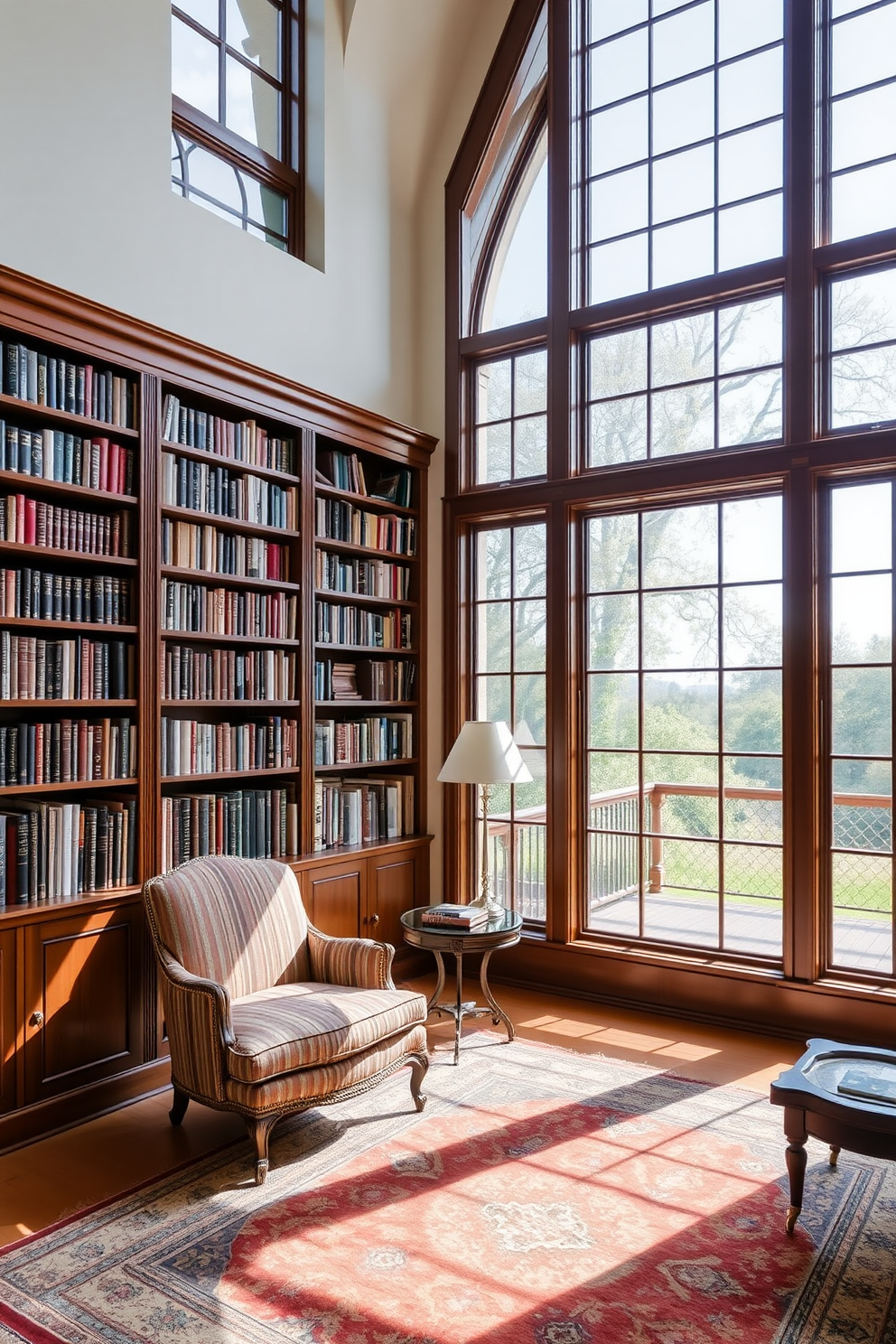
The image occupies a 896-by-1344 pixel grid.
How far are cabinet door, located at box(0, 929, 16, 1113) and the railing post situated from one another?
287 centimetres

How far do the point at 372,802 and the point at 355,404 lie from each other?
206cm

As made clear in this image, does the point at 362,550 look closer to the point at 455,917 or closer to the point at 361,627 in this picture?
the point at 361,627

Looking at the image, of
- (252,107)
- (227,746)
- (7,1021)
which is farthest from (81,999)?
(252,107)

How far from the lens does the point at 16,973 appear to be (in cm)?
319

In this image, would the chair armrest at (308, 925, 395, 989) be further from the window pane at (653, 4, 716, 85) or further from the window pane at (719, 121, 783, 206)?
the window pane at (653, 4, 716, 85)

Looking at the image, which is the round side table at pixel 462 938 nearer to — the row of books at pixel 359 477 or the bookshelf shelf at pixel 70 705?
the bookshelf shelf at pixel 70 705

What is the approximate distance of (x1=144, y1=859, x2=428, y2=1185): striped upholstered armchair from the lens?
9.72ft

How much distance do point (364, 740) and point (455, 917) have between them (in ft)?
4.12

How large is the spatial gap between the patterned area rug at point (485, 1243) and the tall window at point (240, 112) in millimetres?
3968

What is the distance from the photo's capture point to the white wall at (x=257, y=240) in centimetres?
342

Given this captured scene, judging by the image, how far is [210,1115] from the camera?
348 cm

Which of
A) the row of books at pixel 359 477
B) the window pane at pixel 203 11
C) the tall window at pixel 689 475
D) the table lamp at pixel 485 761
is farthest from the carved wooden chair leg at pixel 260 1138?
the window pane at pixel 203 11

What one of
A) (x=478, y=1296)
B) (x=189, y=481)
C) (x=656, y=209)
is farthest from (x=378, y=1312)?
(x=656, y=209)

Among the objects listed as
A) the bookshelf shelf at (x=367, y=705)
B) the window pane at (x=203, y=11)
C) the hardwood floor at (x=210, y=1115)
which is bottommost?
the hardwood floor at (x=210, y=1115)
